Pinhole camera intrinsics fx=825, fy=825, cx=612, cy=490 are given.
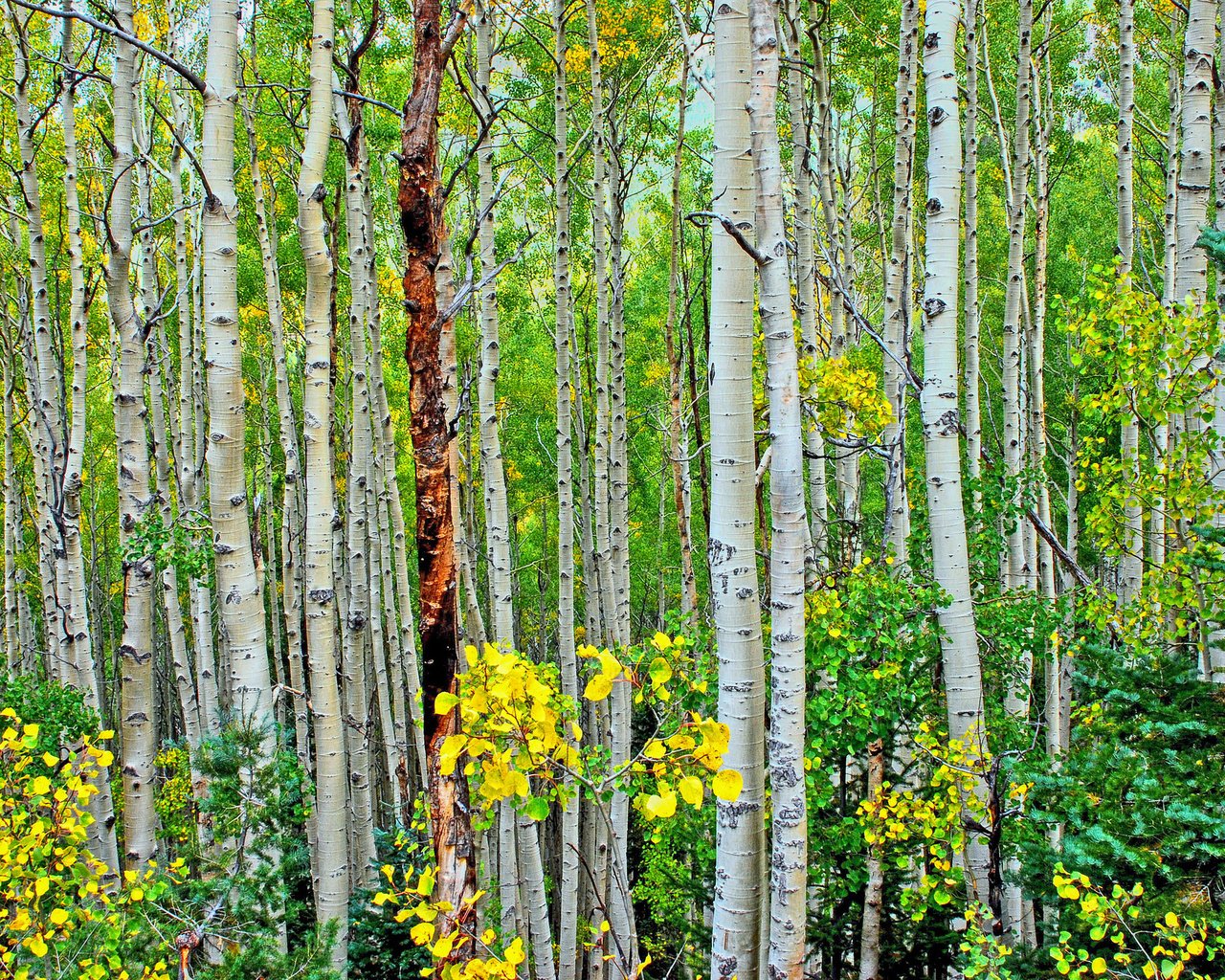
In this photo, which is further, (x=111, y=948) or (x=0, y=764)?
(x=0, y=764)

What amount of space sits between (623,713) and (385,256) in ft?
32.0

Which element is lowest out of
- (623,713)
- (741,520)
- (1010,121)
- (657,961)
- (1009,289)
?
(657,961)

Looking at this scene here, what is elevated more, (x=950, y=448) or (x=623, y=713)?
(x=950, y=448)

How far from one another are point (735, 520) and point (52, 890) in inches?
131

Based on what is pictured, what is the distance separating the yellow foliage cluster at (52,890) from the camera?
9.77 feet

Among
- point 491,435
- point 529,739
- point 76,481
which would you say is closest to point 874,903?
point 529,739

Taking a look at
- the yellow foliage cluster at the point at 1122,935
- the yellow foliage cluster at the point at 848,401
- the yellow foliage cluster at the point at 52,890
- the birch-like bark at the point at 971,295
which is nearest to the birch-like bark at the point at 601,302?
the yellow foliage cluster at the point at 848,401

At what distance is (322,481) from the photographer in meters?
4.02

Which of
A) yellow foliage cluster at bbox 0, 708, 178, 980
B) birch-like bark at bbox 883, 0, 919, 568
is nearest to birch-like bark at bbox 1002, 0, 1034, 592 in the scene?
birch-like bark at bbox 883, 0, 919, 568

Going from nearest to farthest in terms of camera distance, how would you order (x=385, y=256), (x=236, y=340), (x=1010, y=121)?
(x=236, y=340), (x=385, y=256), (x=1010, y=121)

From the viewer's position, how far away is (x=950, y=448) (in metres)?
3.94

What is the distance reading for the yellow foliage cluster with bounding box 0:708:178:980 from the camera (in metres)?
2.98

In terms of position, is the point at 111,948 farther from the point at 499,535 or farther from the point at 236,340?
the point at 499,535

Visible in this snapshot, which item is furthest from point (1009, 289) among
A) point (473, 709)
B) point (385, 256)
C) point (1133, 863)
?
point (385, 256)
